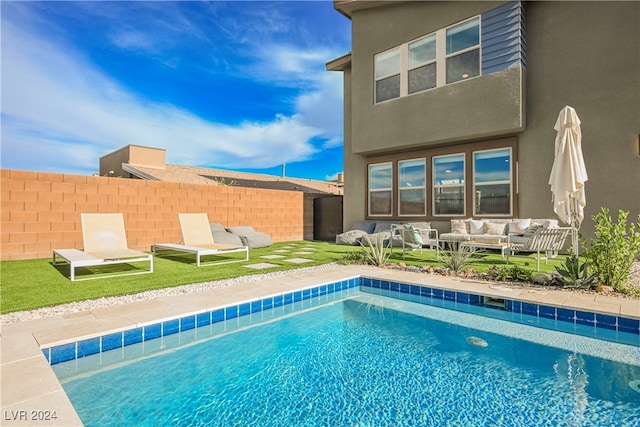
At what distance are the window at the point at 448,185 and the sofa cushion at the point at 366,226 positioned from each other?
228 cm

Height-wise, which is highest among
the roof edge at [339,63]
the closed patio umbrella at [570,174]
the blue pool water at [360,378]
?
the roof edge at [339,63]

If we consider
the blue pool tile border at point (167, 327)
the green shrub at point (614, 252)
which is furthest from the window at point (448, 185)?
the blue pool tile border at point (167, 327)

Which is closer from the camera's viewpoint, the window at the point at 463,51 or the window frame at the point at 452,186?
the window at the point at 463,51

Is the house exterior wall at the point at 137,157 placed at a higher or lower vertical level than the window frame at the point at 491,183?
higher

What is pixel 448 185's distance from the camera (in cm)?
1147

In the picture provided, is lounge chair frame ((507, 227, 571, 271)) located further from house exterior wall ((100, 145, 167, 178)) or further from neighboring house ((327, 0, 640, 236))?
house exterior wall ((100, 145, 167, 178))

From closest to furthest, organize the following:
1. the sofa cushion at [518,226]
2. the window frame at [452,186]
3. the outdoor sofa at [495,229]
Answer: the outdoor sofa at [495,229] → the sofa cushion at [518,226] → the window frame at [452,186]

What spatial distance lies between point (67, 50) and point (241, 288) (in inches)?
500

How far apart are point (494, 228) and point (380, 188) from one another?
4640 millimetres

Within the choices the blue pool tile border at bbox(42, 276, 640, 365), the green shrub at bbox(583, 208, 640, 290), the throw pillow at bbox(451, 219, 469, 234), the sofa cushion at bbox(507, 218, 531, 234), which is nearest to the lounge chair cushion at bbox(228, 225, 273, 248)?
the blue pool tile border at bbox(42, 276, 640, 365)

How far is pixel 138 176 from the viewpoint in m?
19.3

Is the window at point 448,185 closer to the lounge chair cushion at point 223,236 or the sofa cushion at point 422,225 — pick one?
the sofa cushion at point 422,225

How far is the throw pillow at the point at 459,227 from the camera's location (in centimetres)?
1030

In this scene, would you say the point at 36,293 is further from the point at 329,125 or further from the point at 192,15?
the point at 329,125
